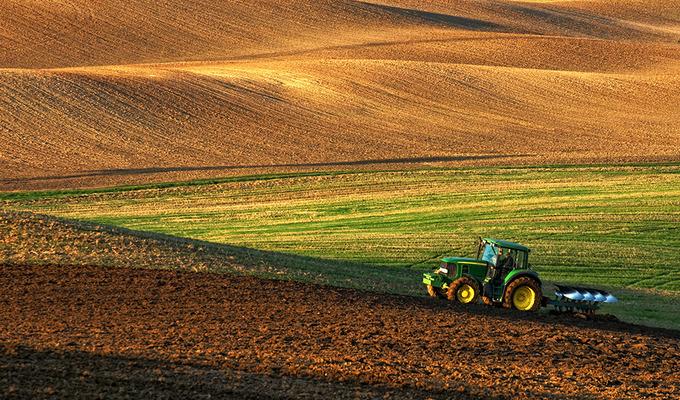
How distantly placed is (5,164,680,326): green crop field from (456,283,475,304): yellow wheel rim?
11.7 ft

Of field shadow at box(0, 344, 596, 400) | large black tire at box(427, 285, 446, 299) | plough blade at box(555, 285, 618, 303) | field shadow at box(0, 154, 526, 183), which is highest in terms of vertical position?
field shadow at box(0, 154, 526, 183)

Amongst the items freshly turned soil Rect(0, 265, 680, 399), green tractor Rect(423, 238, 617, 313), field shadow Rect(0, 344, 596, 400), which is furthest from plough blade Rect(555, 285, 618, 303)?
field shadow Rect(0, 344, 596, 400)

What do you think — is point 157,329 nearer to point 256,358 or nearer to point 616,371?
point 256,358

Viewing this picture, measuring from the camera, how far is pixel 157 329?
58.6 ft

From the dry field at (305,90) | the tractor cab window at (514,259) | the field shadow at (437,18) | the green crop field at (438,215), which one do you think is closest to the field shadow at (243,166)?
the dry field at (305,90)

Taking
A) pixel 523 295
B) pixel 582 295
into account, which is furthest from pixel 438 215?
pixel 582 295

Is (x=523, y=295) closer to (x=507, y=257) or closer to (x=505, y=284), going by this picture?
(x=505, y=284)

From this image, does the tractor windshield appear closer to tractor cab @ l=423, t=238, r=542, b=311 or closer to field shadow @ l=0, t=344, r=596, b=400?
tractor cab @ l=423, t=238, r=542, b=311

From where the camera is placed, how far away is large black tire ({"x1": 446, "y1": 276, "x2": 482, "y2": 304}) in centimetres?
2170

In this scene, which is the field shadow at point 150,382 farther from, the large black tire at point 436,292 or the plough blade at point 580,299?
the large black tire at point 436,292

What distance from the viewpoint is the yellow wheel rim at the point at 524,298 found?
21.5 m

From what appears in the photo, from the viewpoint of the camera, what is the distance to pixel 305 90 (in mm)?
62688

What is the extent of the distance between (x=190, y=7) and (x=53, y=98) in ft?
118

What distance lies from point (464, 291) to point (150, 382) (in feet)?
28.6
